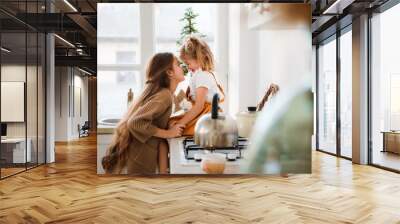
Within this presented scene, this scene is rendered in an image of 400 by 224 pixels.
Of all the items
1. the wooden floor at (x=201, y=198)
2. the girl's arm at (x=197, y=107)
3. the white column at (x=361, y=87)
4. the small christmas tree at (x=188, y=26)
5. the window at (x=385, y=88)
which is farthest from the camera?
the white column at (x=361, y=87)

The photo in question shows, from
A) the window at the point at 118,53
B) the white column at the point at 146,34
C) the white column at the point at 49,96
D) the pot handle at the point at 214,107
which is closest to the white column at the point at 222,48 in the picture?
the white column at the point at 146,34

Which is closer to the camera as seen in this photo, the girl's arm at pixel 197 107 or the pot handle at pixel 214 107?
the pot handle at pixel 214 107

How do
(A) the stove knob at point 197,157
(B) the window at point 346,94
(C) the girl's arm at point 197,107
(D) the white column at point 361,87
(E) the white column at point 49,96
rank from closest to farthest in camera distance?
(C) the girl's arm at point 197,107 → (A) the stove knob at point 197,157 → (D) the white column at point 361,87 → (E) the white column at point 49,96 → (B) the window at point 346,94

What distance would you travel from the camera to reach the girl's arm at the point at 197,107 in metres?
5.39

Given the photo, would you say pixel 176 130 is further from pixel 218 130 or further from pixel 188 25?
pixel 218 130

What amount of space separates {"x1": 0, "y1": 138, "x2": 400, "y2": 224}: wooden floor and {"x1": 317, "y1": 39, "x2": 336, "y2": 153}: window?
2.74m

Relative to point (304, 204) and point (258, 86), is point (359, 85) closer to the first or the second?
point (258, 86)

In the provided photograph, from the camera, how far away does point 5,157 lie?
19.2ft

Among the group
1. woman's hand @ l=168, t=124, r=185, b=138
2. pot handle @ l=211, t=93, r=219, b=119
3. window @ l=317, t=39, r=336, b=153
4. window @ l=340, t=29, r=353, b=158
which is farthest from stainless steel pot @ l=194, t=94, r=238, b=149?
window @ l=317, t=39, r=336, b=153

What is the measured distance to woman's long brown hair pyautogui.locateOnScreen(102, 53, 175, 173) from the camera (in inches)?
219

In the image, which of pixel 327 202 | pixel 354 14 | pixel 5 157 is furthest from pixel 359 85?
pixel 5 157

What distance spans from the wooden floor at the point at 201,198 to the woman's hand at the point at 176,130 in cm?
65

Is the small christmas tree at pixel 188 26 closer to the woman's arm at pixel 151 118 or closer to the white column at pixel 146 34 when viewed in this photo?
the white column at pixel 146 34

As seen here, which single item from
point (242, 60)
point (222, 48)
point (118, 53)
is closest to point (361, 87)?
point (242, 60)
